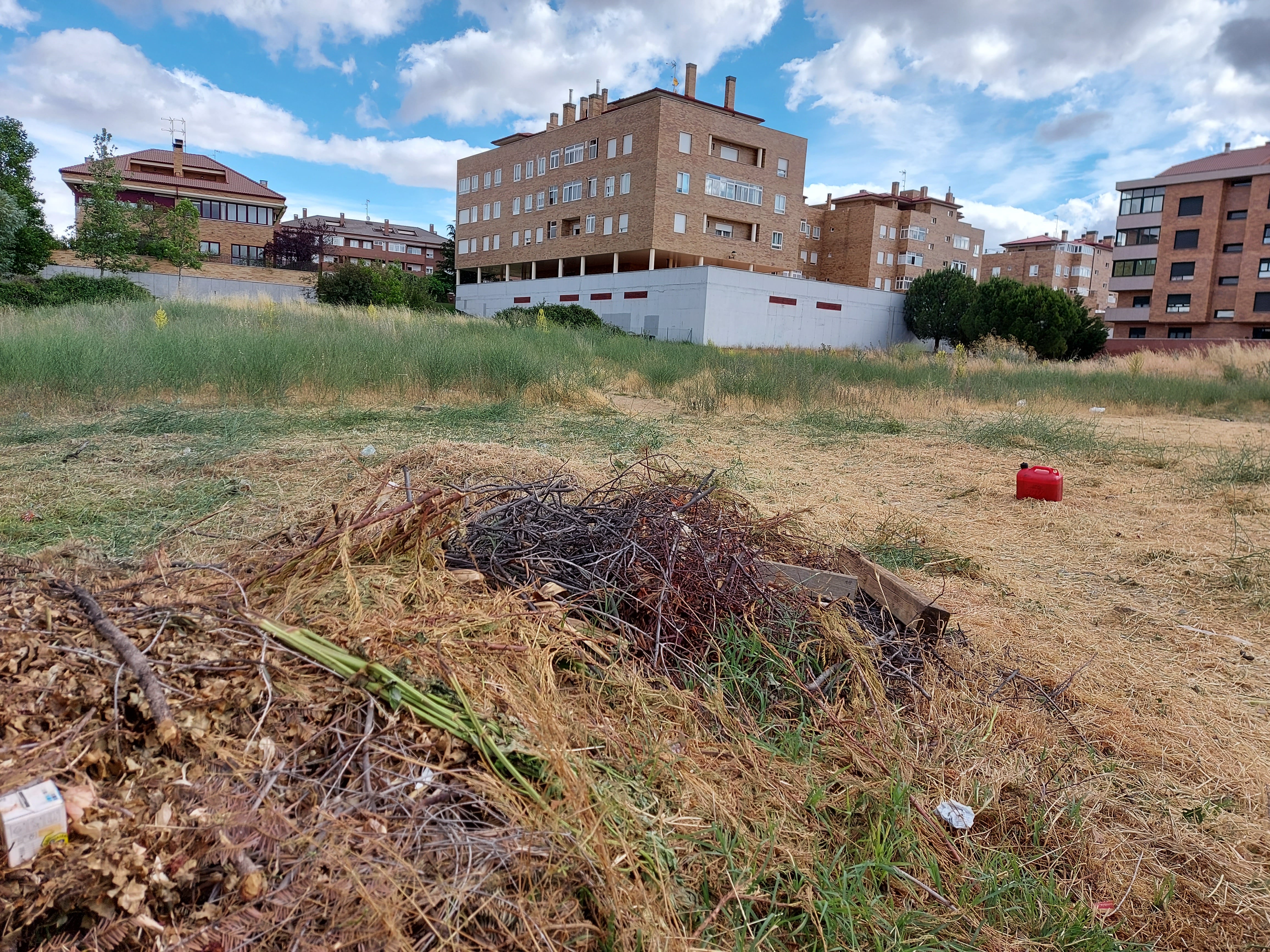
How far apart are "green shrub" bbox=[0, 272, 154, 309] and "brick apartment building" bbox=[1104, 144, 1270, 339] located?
51593 mm

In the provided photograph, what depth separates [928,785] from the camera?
2.20m

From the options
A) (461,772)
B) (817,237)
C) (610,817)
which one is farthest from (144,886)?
(817,237)

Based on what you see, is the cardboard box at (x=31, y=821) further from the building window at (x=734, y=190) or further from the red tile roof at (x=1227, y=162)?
the red tile roof at (x=1227, y=162)

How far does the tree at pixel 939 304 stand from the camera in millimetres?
36125

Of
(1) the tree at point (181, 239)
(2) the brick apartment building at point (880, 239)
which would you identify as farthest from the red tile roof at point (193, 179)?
(2) the brick apartment building at point (880, 239)

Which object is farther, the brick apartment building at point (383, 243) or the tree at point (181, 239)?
the brick apartment building at point (383, 243)

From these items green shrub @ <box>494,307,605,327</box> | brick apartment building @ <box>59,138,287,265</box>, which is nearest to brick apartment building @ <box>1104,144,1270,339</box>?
green shrub @ <box>494,307,605,327</box>

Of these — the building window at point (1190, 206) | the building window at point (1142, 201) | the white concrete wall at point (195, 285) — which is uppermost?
the building window at point (1142, 201)

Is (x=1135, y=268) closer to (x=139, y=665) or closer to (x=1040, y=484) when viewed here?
(x=1040, y=484)

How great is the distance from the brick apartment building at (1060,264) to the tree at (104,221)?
71.9m

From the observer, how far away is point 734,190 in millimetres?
39562

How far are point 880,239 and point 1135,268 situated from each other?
1711cm

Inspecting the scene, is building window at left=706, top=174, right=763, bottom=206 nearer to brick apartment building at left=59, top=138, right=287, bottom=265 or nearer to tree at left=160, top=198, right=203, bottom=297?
tree at left=160, top=198, right=203, bottom=297

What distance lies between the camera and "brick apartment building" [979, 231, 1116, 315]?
7869 cm
